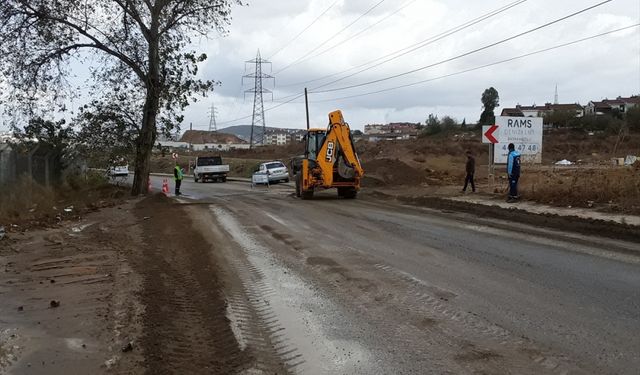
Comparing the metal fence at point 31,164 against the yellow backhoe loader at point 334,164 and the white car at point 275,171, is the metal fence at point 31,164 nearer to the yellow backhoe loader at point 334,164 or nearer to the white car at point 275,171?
the yellow backhoe loader at point 334,164

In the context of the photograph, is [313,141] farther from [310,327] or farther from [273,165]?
[273,165]

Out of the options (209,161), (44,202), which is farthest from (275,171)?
(44,202)

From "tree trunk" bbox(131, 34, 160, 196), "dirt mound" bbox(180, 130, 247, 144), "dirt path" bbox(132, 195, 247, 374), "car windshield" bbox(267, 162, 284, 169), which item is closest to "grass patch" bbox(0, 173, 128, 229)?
"tree trunk" bbox(131, 34, 160, 196)

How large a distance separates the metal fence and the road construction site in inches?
341

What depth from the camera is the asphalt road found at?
5137 mm

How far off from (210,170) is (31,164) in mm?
29858

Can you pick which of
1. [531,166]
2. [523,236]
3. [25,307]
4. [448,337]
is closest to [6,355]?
[25,307]

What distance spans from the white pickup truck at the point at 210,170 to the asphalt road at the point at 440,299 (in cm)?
4040

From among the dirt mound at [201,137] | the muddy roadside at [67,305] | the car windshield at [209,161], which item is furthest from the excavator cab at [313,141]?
the dirt mound at [201,137]

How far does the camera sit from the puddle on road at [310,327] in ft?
16.4

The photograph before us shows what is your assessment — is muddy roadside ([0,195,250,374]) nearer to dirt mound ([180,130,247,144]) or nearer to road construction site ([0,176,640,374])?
road construction site ([0,176,640,374])

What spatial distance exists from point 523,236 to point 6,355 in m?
10.1

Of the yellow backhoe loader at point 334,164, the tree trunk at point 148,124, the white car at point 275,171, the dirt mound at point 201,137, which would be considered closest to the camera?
the yellow backhoe loader at point 334,164

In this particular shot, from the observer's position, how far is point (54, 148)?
27.2 metres
